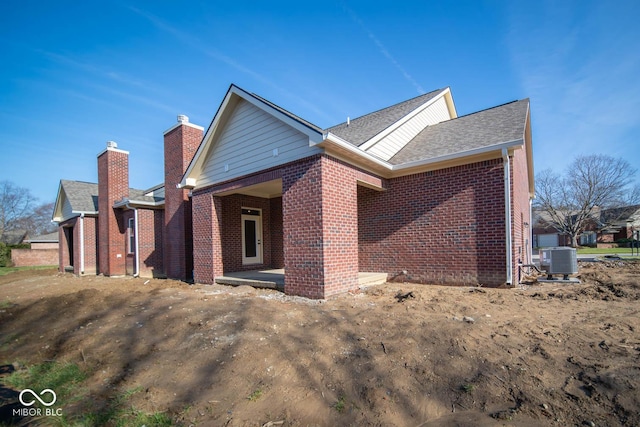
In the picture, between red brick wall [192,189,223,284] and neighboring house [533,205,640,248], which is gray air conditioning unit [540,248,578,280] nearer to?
red brick wall [192,189,223,284]

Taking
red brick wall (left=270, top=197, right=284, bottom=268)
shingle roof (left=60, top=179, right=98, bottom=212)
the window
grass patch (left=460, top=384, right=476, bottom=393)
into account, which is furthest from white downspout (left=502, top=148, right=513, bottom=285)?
shingle roof (left=60, top=179, right=98, bottom=212)

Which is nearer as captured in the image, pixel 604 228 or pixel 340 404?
pixel 340 404

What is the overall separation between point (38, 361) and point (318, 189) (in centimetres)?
541

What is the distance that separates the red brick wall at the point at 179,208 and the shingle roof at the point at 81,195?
724cm

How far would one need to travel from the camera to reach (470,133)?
965cm

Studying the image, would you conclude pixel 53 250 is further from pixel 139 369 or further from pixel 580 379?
pixel 580 379

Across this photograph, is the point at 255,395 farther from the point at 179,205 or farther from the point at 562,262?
the point at 179,205

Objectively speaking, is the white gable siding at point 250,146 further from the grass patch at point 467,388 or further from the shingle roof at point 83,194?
the shingle roof at point 83,194

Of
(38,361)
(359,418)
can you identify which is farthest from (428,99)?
(38,361)

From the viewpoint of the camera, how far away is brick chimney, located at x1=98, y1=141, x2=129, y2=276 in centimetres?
1503

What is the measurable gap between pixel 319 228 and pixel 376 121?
21.7 ft

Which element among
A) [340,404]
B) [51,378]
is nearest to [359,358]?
[340,404]

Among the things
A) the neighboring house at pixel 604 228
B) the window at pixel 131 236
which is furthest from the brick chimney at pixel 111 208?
the neighboring house at pixel 604 228

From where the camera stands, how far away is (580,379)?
311cm
